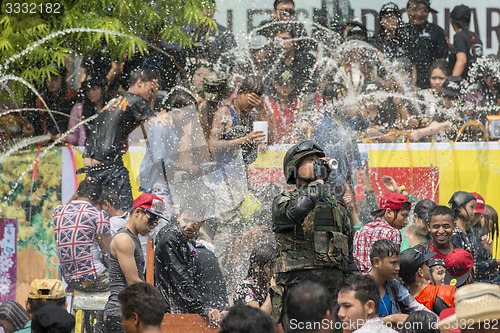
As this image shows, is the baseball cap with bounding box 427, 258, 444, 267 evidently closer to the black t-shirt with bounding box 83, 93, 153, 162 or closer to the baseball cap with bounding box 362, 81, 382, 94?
the black t-shirt with bounding box 83, 93, 153, 162

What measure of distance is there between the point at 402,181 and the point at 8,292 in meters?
4.55

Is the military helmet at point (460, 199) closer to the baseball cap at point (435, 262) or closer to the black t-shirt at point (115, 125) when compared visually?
the baseball cap at point (435, 262)

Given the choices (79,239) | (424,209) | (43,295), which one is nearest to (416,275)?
(424,209)

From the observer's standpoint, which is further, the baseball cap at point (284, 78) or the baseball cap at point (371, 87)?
the baseball cap at point (371, 87)

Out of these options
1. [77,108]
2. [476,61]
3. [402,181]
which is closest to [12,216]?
[77,108]

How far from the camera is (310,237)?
18.7 feet

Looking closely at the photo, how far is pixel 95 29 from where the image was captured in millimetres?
9992

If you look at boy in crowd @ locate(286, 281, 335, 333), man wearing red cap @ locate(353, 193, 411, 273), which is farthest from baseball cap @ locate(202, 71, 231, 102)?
boy in crowd @ locate(286, 281, 335, 333)

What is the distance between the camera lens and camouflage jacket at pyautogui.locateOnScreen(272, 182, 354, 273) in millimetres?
5648

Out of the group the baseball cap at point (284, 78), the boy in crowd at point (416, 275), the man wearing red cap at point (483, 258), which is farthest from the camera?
the baseball cap at point (284, 78)

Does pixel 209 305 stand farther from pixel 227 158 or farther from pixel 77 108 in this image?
pixel 77 108

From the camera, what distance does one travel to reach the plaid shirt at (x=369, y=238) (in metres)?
6.78

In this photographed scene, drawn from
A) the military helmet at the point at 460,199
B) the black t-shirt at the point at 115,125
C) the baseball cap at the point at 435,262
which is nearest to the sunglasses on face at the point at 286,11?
the black t-shirt at the point at 115,125

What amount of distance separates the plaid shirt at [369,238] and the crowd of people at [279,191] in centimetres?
2
